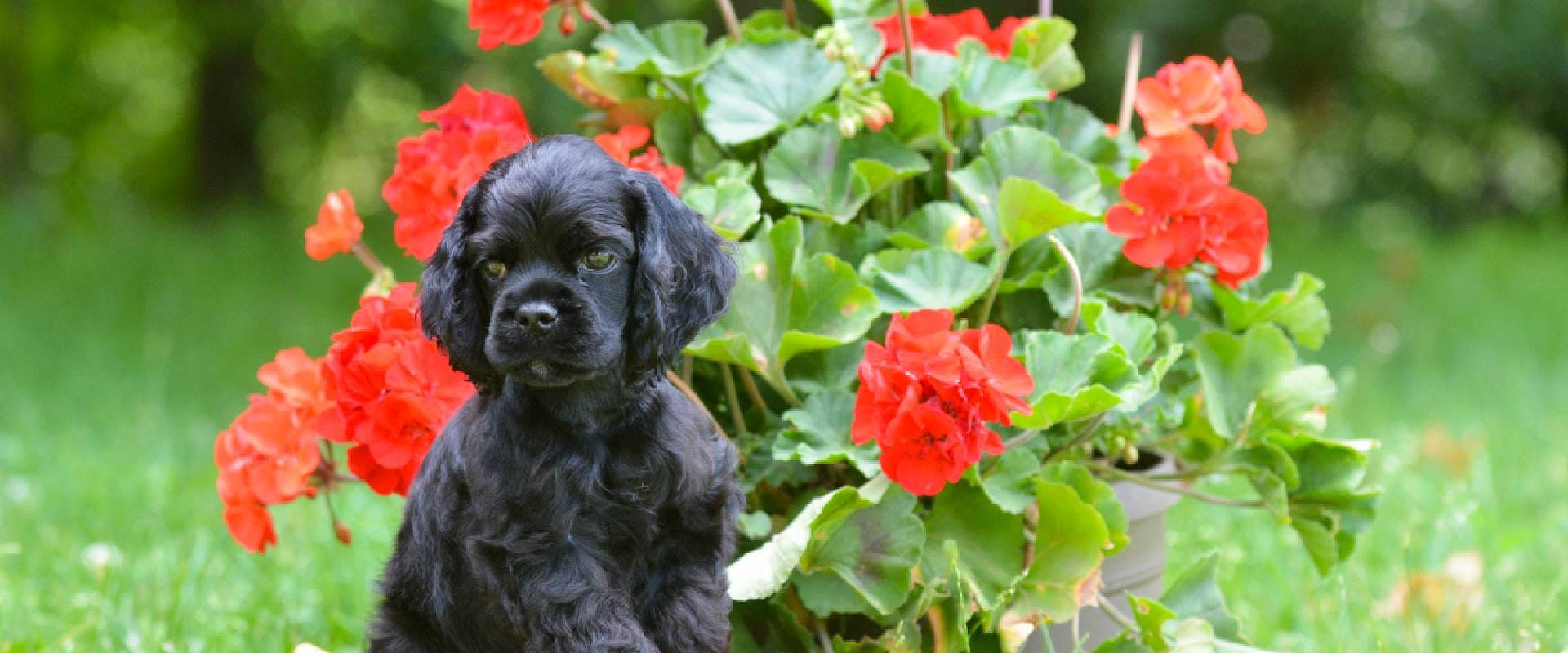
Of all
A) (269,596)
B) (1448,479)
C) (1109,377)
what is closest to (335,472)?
(269,596)

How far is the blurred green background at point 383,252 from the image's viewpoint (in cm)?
386

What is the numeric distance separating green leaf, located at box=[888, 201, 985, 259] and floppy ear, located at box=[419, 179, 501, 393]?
1044 mm

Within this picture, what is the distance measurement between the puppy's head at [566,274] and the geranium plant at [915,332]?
0.44 m

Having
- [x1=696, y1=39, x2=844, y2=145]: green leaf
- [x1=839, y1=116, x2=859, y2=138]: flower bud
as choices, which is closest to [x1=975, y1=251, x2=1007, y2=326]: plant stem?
[x1=839, y1=116, x2=859, y2=138]: flower bud

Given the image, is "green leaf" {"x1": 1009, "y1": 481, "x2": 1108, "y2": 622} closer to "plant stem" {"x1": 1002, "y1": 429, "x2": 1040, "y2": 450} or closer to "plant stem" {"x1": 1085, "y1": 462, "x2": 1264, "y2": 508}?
"plant stem" {"x1": 1002, "y1": 429, "x2": 1040, "y2": 450}

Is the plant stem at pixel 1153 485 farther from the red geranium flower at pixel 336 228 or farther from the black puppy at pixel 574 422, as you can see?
the red geranium flower at pixel 336 228

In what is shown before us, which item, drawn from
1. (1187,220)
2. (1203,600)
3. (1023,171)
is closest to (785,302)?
(1023,171)

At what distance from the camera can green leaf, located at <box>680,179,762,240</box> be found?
2.84 meters

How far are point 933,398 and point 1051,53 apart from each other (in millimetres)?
1218

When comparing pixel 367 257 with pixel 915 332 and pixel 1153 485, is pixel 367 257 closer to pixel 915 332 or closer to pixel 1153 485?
pixel 915 332

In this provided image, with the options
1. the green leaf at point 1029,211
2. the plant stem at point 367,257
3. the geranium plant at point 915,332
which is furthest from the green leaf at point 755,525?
the plant stem at point 367,257

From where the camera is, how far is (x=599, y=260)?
2.14m

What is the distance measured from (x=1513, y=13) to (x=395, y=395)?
1047 centimetres

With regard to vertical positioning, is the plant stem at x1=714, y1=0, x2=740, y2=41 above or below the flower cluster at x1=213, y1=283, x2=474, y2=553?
above
